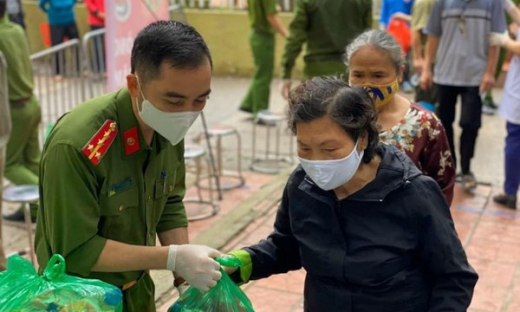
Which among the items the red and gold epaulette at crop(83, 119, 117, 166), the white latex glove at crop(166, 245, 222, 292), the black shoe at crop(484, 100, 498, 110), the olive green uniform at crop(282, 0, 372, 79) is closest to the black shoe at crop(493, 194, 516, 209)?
the olive green uniform at crop(282, 0, 372, 79)

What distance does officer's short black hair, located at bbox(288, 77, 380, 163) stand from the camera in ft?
6.80

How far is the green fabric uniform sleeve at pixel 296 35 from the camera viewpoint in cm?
606

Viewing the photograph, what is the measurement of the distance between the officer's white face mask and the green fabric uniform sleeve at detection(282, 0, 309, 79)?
4.05 m

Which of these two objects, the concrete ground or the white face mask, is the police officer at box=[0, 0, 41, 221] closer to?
the concrete ground

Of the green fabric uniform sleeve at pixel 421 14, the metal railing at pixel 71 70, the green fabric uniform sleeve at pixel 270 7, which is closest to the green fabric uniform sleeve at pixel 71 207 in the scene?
the metal railing at pixel 71 70

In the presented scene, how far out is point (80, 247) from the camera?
2.02 metres

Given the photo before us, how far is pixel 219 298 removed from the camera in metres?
2.22

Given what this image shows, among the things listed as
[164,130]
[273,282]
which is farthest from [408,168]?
[273,282]

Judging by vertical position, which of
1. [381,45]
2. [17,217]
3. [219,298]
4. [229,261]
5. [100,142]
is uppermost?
[381,45]

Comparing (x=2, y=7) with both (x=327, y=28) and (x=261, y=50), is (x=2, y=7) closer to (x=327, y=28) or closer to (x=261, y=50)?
(x=327, y=28)

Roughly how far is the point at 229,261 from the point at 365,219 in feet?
1.43

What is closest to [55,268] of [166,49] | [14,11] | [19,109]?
[166,49]

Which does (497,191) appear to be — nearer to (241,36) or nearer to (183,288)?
(183,288)

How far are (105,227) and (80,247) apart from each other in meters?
0.14
